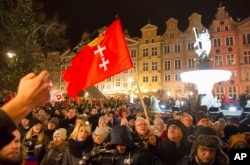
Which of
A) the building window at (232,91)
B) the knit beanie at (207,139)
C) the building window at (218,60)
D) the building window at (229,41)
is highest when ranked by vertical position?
the building window at (229,41)

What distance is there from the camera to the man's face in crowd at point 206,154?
3.39 meters

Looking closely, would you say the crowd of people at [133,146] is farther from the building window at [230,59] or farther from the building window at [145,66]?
the building window at [145,66]

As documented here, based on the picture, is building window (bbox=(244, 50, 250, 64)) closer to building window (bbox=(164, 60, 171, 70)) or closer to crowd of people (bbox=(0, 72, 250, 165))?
building window (bbox=(164, 60, 171, 70))

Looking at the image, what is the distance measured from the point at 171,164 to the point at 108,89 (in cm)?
4986

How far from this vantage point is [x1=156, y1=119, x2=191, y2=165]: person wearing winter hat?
4.59 m

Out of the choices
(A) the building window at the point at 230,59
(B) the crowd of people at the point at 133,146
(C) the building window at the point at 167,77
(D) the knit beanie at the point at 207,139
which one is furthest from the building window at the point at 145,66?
(D) the knit beanie at the point at 207,139

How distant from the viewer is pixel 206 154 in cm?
A: 341

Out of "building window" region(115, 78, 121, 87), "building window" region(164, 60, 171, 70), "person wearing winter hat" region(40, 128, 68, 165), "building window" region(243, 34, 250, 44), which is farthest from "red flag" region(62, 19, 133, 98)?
"building window" region(115, 78, 121, 87)

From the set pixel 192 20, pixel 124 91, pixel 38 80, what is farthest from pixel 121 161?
pixel 124 91

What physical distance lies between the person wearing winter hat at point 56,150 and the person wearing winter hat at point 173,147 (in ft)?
5.88

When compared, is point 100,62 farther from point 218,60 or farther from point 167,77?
point 167,77

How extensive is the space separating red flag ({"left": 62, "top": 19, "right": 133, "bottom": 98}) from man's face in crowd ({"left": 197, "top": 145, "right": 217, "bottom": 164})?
135 inches

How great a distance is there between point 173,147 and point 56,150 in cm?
217

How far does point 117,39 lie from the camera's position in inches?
275
